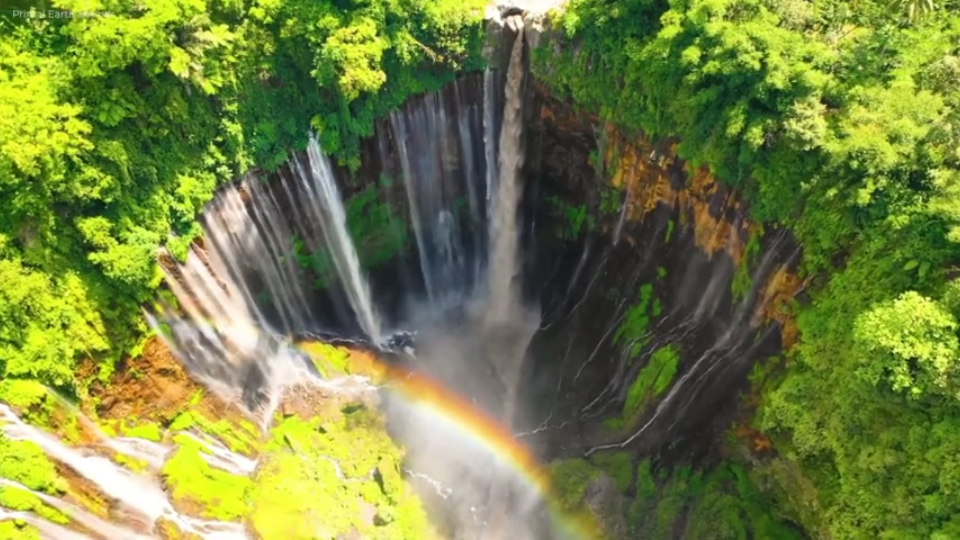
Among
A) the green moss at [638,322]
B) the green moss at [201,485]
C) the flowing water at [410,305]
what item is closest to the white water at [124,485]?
the flowing water at [410,305]

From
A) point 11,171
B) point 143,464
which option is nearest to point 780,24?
point 11,171

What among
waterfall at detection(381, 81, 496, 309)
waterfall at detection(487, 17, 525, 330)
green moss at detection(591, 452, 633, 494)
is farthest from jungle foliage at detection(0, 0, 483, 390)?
green moss at detection(591, 452, 633, 494)

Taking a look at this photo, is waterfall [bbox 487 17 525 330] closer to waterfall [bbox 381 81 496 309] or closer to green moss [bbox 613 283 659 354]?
waterfall [bbox 381 81 496 309]

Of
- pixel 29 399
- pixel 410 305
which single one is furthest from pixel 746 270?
pixel 29 399

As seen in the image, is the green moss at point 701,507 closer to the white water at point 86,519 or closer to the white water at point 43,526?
the white water at point 86,519

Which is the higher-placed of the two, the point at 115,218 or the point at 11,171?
the point at 11,171

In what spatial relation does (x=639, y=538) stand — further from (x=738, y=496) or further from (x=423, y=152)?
(x=423, y=152)
